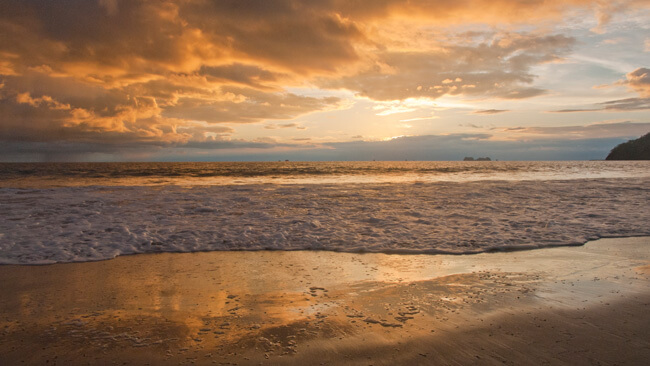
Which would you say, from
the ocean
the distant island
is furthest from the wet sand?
the distant island

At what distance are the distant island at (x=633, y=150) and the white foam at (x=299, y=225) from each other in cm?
17104

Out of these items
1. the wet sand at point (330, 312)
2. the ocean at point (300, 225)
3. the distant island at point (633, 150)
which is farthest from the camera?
the distant island at point (633, 150)

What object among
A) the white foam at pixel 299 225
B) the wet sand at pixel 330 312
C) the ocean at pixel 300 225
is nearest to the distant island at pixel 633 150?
the ocean at pixel 300 225

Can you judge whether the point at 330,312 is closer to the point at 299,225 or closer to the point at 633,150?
the point at 299,225

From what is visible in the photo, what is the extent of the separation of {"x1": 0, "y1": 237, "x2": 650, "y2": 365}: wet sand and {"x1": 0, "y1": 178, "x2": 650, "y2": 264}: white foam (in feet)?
4.45

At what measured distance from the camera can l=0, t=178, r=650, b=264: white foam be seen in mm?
8039

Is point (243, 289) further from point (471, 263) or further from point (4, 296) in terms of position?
point (471, 263)

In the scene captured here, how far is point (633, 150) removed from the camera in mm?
147500

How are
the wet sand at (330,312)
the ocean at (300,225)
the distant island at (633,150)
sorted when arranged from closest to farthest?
the wet sand at (330,312)
the ocean at (300,225)
the distant island at (633,150)

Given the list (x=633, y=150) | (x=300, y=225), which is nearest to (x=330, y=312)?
(x=300, y=225)

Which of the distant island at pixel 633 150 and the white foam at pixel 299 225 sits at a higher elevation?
the distant island at pixel 633 150

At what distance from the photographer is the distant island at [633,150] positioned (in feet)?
462

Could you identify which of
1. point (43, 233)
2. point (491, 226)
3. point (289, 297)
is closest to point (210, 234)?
point (43, 233)

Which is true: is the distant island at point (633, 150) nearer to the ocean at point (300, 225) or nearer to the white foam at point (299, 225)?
the ocean at point (300, 225)
